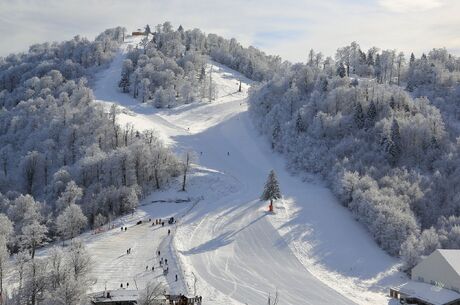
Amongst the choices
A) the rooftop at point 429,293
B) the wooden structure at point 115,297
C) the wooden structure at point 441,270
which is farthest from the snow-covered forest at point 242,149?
the rooftop at point 429,293

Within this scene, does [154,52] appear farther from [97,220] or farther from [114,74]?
[97,220]

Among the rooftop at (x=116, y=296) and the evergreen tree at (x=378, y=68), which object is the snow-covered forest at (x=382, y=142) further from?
the rooftop at (x=116, y=296)

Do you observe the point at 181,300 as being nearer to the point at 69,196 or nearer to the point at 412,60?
the point at 69,196

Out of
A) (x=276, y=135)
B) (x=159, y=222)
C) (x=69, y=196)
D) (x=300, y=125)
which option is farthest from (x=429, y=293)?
(x=276, y=135)

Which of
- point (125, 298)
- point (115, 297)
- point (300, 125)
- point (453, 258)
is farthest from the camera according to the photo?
point (300, 125)

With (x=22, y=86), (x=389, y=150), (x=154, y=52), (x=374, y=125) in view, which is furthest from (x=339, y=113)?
(x=22, y=86)

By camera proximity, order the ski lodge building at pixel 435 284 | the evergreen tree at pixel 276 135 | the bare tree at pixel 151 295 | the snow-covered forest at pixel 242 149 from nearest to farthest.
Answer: the bare tree at pixel 151 295 < the ski lodge building at pixel 435 284 < the snow-covered forest at pixel 242 149 < the evergreen tree at pixel 276 135
